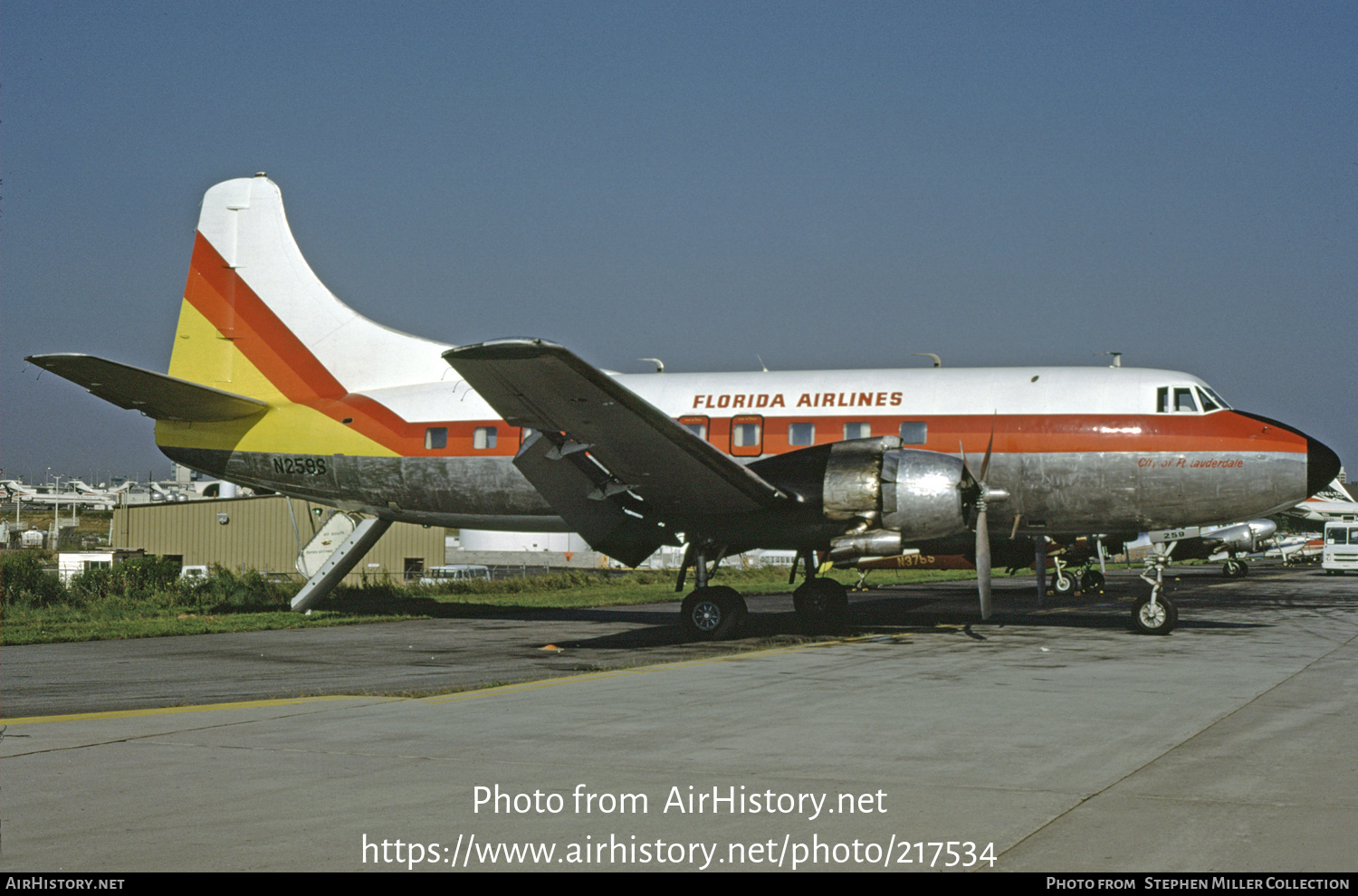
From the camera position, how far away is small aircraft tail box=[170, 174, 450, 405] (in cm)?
2264

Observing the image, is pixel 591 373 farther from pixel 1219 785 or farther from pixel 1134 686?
pixel 1219 785

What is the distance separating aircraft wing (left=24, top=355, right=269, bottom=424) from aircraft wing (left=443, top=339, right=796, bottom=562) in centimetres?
751

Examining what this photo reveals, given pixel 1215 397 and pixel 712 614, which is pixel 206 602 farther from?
pixel 1215 397

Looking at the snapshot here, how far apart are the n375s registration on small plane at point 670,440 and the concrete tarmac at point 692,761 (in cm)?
250

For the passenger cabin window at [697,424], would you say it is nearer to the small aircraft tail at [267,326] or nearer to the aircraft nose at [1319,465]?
the small aircraft tail at [267,326]

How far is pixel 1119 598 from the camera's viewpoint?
30797mm

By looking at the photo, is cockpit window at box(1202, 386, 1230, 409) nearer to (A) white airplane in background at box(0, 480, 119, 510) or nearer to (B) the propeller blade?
(B) the propeller blade

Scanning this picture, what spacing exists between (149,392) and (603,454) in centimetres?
949

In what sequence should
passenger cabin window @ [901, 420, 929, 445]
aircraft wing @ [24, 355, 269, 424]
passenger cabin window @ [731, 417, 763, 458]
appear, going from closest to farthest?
aircraft wing @ [24, 355, 269, 424] → passenger cabin window @ [901, 420, 929, 445] → passenger cabin window @ [731, 417, 763, 458]

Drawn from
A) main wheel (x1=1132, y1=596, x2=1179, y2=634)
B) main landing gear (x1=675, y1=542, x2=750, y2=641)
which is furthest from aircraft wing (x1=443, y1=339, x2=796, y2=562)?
main wheel (x1=1132, y1=596, x2=1179, y2=634)

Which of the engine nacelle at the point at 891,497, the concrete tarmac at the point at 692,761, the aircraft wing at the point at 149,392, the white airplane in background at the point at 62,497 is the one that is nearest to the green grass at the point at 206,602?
the aircraft wing at the point at 149,392

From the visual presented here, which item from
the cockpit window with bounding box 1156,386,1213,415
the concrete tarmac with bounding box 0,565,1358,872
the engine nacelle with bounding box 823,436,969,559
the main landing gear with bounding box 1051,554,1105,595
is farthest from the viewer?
the main landing gear with bounding box 1051,554,1105,595

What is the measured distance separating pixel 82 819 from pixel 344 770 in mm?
1735
